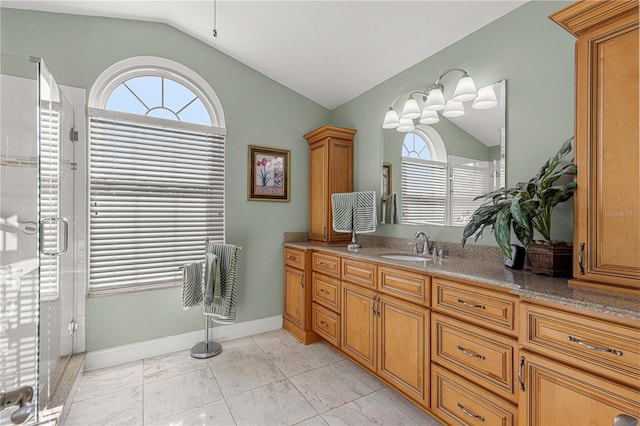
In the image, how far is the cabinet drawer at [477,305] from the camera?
1.36 meters

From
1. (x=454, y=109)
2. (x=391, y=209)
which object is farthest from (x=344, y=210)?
(x=454, y=109)

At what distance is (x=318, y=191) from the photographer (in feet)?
11.0

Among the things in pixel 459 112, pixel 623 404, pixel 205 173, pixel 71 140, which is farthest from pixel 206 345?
pixel 459 112

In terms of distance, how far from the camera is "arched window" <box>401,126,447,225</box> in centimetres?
246

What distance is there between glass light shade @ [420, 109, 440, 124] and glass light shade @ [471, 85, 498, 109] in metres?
0.33

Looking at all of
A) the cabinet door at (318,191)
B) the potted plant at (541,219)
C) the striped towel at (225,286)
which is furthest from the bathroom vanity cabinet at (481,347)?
the striped towel at (225,286)

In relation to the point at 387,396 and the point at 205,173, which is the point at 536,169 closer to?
the point at 387,396

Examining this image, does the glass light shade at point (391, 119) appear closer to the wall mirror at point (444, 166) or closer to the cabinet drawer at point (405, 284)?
the wall mirror at point (444, 166)

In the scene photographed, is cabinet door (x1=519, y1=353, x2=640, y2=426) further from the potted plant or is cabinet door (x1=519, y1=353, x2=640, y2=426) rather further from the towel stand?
the towel stand

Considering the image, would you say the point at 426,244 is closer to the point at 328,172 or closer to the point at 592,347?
the point at 328,172

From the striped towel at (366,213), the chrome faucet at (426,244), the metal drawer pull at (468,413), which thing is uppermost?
the striped towel at (366,213)

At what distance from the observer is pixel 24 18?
2279 millimetres

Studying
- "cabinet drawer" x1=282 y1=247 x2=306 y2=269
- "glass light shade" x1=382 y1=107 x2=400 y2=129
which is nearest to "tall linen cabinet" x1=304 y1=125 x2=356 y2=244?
"cabinet drawer" x1=282 y1=247 x2=306 y2=269

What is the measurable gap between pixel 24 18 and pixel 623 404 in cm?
421
